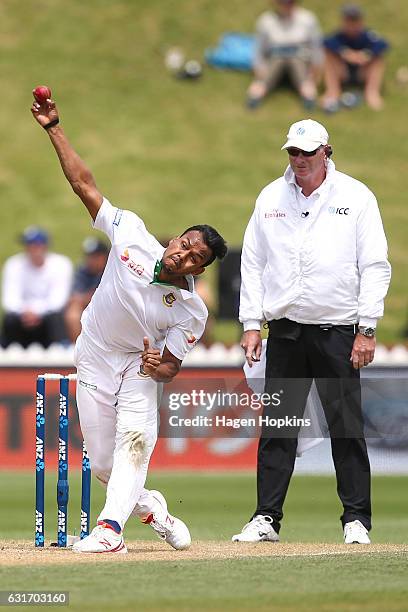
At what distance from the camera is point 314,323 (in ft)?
24.7

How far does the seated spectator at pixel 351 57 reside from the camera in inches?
821

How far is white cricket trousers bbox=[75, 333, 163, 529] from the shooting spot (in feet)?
23.0

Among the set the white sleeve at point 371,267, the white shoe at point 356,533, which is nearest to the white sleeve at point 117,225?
the white sleeve at point 371,267

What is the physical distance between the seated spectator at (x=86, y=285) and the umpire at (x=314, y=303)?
7051 millimetres

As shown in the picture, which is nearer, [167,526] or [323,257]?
[167,526]

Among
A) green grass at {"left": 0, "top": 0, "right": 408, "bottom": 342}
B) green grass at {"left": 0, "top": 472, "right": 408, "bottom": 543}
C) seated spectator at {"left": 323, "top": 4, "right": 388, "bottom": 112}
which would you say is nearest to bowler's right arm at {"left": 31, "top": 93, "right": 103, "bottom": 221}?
green grass at {"left": 0, "top": 472, "right": 408, "bottom": 543}

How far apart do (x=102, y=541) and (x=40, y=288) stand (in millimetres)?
8228

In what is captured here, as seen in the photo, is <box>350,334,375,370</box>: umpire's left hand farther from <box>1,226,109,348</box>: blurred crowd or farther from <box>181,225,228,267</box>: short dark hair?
<box>1,226,109,348</box>: blurred crowd

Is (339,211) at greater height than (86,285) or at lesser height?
lesser

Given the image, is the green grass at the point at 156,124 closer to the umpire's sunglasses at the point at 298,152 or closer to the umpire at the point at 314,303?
the umpire at the point at 314,303

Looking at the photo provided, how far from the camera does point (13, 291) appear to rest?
48.8ft

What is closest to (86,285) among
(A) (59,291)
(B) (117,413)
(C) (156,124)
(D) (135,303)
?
(A) (59,291)

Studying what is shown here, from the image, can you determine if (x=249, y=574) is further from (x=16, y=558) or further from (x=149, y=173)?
(x=149, y=173)

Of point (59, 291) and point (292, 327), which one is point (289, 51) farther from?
point (292, 327)
